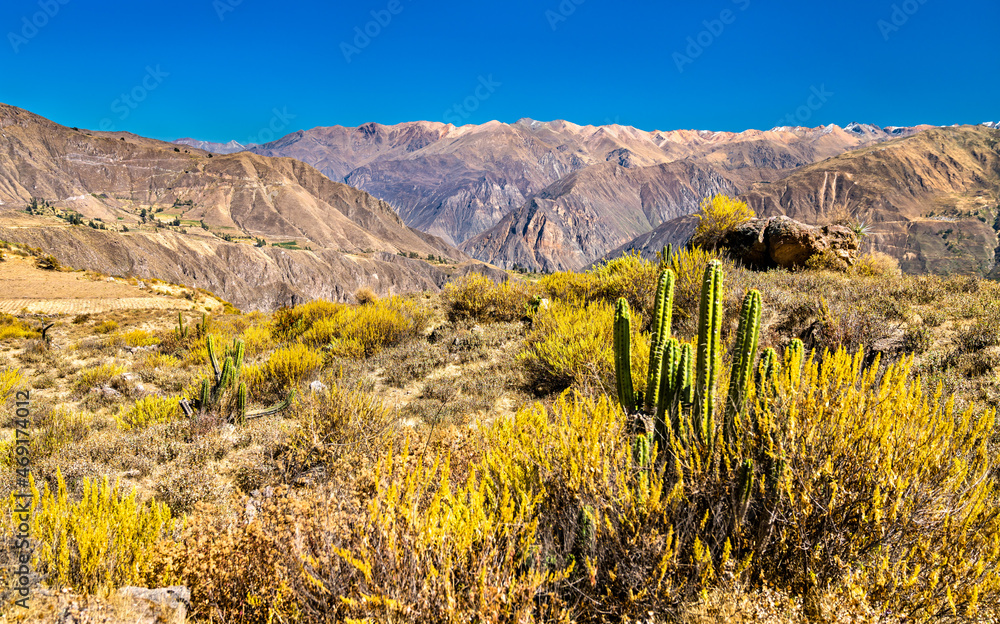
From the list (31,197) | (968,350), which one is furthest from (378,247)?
(968,350)

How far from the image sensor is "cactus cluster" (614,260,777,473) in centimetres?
268

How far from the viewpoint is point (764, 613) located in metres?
1.78

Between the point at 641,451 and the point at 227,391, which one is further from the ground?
the point at 641,451

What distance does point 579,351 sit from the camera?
542 cm

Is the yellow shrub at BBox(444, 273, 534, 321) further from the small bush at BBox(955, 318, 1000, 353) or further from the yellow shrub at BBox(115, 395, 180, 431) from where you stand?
the small bush at BBox(955, 318, 1000, 353)

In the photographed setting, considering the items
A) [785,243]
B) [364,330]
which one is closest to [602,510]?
[364,330]

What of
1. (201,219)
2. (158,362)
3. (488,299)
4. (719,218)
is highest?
(201,219)

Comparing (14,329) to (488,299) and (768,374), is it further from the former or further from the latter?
(768,374)

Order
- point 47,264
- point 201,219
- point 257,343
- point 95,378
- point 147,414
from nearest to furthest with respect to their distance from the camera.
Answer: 1. point 147,414
2. point 95,378
3. point 257,343
4. point 47,264
5. point 201,219

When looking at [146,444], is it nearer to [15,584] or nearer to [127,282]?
[15,584]

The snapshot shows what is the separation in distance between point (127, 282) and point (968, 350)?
3687cm

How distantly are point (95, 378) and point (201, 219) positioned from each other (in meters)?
123

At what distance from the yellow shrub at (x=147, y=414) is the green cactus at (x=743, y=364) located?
21.0ft

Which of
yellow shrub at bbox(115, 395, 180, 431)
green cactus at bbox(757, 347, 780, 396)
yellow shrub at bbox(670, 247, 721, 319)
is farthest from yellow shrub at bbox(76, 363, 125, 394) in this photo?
yellow shrub at bbox(670, 247, 721, 319)
